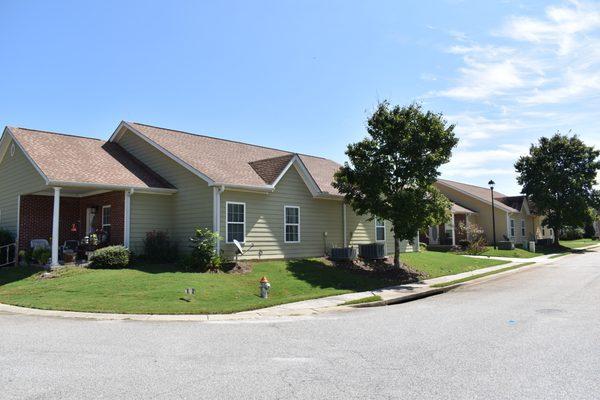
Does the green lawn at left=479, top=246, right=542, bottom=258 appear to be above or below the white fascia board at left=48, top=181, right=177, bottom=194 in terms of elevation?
below

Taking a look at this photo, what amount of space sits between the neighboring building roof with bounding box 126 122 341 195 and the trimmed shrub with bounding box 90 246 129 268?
13.9 ft

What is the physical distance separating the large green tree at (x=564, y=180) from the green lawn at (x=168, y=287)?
3288 cm

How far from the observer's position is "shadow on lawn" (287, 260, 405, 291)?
16.9 metres

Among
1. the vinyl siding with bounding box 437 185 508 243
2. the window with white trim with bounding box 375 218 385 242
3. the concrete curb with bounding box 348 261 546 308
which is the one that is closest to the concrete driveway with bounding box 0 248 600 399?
the concrete curb with bounding box 348 261 546 308

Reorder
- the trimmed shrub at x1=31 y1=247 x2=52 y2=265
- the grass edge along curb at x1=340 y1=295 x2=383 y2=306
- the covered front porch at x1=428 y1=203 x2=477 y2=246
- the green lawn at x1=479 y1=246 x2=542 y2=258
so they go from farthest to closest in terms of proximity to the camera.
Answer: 1. the covered front porch at x1=428 y1=203 x2=477 y2=246
2. the green lawn at x1=479 y1=246 x2=542 y2=258
3. the trimmed shrub at x1=31 y1=247 x2=52 y2=265
4. the grass edge along curb at x1=340 y1=295 x2=383 y2=306

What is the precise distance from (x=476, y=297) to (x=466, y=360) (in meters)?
8.62

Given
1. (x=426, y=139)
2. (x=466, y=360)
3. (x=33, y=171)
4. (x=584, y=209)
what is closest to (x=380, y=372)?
(x=466, y=360)

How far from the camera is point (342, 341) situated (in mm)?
Result: 8453

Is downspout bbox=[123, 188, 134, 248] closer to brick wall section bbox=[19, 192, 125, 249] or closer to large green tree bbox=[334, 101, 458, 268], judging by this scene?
brick wall section bbox=[19, 192, 125, 249]

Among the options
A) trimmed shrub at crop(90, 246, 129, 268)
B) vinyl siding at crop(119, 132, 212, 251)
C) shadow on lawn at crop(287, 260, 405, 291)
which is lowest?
shadow on lawn at crop(287, 260, 405, 291)

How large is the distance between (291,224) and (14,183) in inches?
504

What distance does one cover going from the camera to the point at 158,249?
18.5m

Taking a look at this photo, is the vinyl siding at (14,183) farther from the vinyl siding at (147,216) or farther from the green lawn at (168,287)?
the green lawn at (168,287)

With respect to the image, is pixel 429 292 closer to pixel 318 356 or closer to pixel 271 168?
pixel 271 168
